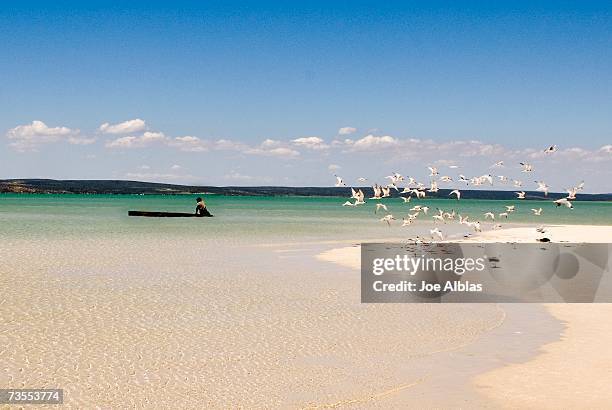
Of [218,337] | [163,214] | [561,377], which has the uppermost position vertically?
[561,377]

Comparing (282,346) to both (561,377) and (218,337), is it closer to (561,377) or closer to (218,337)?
(218,337)

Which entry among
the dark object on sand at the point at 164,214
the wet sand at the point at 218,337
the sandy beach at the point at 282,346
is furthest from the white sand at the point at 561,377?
the dark object on sand at the point at 164,214

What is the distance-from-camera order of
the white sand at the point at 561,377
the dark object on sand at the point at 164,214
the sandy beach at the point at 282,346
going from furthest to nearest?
the dark object on sand at the point at 164,214
the sandy beach at the point at 282,346
the white sand at the point at 561,377

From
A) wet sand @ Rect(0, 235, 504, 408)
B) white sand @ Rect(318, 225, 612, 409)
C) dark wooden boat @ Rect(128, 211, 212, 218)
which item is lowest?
dark wooden boat @ Rect(128, 211, 212, 218)

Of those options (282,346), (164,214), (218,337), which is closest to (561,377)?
(282,346)

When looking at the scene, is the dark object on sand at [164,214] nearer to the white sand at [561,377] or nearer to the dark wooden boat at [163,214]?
the dark wooden boat at [163,214]

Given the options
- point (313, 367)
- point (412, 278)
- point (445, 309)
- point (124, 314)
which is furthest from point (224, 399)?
point (412, 278)

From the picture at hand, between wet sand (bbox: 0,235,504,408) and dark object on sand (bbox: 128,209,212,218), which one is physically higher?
wet sand (bbox: 0,235,504,408)

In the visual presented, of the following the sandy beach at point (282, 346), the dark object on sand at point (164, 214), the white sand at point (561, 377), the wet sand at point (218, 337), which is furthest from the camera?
the dark object on sand at point (164, 214)

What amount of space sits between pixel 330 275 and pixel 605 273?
11.6m

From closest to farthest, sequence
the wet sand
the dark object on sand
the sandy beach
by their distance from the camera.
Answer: the sandy beach → the wet sand → the dark object on sand

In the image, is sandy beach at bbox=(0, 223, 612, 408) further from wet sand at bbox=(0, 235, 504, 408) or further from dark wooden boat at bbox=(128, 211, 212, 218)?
dark wooden boat at bbox=(128, 211, 212, 218)

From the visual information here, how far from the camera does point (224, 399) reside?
1091 centimetres

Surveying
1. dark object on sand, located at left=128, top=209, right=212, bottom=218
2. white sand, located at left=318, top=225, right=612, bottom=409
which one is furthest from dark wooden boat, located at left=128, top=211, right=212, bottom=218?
white sand, located at left=318, top=225, right=612, bottom=409
